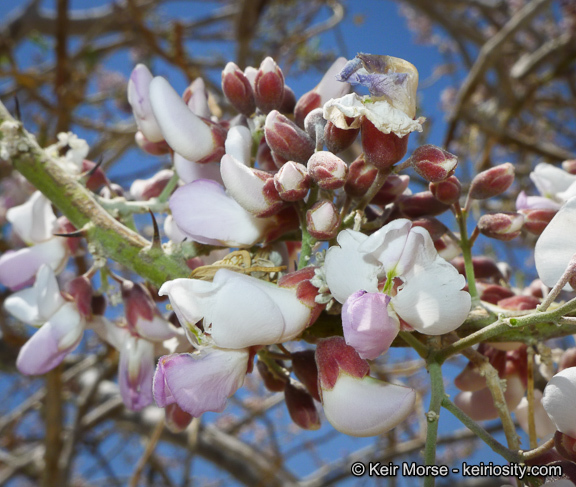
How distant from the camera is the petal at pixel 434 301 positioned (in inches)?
12.3

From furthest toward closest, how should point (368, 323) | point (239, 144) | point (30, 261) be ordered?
1. point (30, 261)
2. point (239, 144)
3. point (368, 323)

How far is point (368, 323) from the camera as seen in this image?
0.97ft

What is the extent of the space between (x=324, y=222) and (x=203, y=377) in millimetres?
113

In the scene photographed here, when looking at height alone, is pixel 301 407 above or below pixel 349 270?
below

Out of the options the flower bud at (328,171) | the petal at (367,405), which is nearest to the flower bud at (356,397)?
the petal at (367,405)

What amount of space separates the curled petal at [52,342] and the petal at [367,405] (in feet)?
0.79

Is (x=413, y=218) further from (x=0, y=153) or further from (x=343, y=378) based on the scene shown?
(x=0, y=153)

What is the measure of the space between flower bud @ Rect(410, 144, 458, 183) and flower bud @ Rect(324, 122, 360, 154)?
5cm

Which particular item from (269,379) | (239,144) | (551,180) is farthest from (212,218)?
(551,180)

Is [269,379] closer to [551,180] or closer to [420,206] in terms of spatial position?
[420,206]

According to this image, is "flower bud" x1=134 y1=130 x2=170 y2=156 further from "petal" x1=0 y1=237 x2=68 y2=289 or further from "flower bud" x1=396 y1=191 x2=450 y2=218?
"flower bud" x1=396 y1=191 x2=450 y2=218

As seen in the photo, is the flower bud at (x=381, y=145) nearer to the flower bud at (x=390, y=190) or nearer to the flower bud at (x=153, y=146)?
the flower bud at (x=390, y=190)

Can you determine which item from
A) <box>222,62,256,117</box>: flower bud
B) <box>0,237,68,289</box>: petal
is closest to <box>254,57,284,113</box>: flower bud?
<box>222,62,256,117</box>: flower bud

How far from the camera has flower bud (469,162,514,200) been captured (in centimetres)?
45
